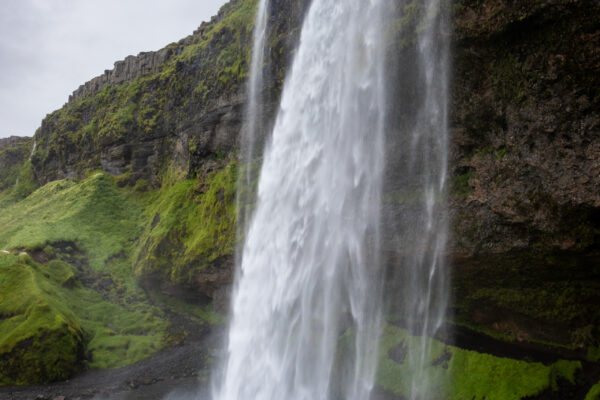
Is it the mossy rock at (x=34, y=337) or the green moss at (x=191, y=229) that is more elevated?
the green moss at (x=191, y=229)

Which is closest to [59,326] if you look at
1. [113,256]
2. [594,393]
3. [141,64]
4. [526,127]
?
[113,256]

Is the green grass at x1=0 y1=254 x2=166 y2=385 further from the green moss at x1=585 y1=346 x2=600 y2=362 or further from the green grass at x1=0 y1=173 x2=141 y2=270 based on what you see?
the green moss at x1=585 y1=346 x2=600 y2=362

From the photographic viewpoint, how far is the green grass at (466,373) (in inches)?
396

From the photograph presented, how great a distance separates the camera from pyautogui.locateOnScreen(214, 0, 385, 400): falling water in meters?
13.3

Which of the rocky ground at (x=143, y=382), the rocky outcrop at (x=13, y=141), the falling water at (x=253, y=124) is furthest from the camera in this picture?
the rocky outcrop at (x=13, y=141)

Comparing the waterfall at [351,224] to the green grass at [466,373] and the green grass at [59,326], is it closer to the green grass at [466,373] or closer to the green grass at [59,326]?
the green grass at [466,373]

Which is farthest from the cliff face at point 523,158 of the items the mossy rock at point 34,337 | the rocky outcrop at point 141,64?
the rocky outcrop at point 141,64

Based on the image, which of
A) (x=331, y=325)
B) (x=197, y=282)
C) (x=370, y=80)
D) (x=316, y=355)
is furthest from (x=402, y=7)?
(x=197, y=282)

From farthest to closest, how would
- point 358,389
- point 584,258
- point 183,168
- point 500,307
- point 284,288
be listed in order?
point 183,168
point 284,288
point 358,389
point 500,307
point 584,258

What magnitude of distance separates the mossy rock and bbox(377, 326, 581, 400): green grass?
13953 mm

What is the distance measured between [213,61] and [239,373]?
2203 cm

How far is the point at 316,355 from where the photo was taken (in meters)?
13.8

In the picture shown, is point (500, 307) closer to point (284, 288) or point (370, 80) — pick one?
point (284, 288)

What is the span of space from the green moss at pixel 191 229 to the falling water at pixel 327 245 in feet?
19.1
